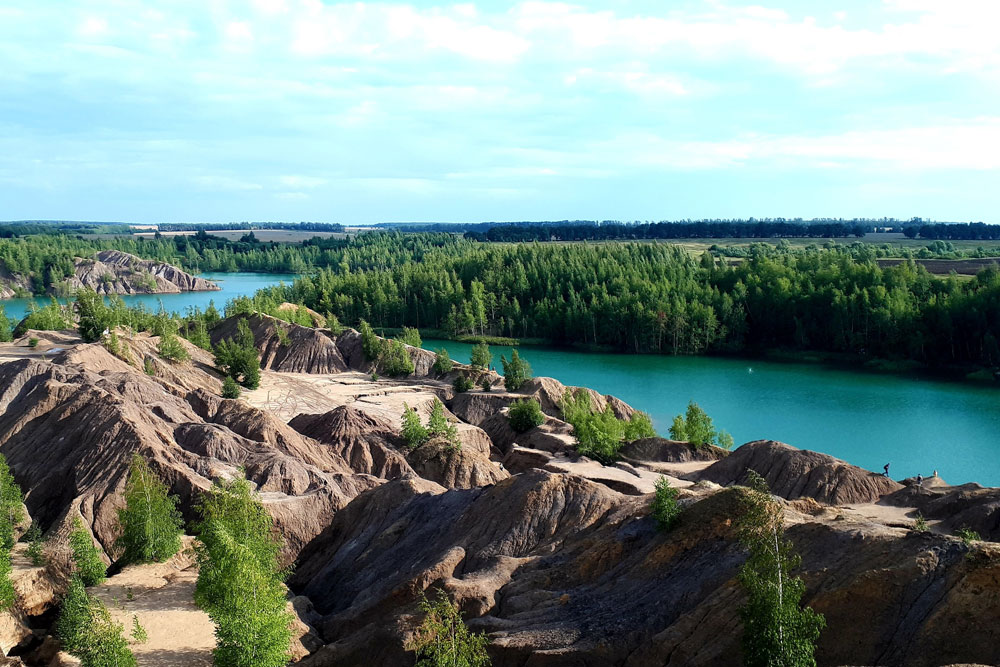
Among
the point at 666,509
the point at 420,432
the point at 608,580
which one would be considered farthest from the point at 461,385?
the point at 608,580

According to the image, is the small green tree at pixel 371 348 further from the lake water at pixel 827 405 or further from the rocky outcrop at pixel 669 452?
the rocky outcrop at pixel 669 452

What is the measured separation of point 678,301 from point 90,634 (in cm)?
7897

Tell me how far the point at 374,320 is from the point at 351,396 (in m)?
56.3

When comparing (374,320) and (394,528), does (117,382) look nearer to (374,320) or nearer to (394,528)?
(394,528)

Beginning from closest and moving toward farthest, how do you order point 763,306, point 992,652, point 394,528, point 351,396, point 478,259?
point 992,652 → point 394,528 → point 351,396 → point 763,306 → point 478,259

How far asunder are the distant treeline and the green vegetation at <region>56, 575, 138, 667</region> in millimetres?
187718

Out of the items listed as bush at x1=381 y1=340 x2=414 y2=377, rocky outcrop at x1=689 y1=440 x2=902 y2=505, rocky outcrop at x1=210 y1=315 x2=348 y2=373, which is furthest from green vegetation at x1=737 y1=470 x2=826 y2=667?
rocky outcrop at x1=210 y1=315 x2=348 y2=373

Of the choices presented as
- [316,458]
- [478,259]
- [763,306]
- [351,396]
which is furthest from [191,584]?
[478,259]

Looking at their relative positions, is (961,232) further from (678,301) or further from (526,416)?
(526,416)

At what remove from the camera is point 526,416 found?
49188mm

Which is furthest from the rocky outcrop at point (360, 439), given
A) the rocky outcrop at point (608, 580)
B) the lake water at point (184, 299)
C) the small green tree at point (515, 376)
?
the lake water at point (184, 299)

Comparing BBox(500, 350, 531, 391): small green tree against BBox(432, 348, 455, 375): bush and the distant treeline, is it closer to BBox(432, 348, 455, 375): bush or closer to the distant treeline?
BBox(432, 348, 455, 375): bush

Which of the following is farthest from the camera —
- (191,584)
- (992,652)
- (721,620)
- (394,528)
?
(394,528)

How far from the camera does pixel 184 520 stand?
97.4 ft
